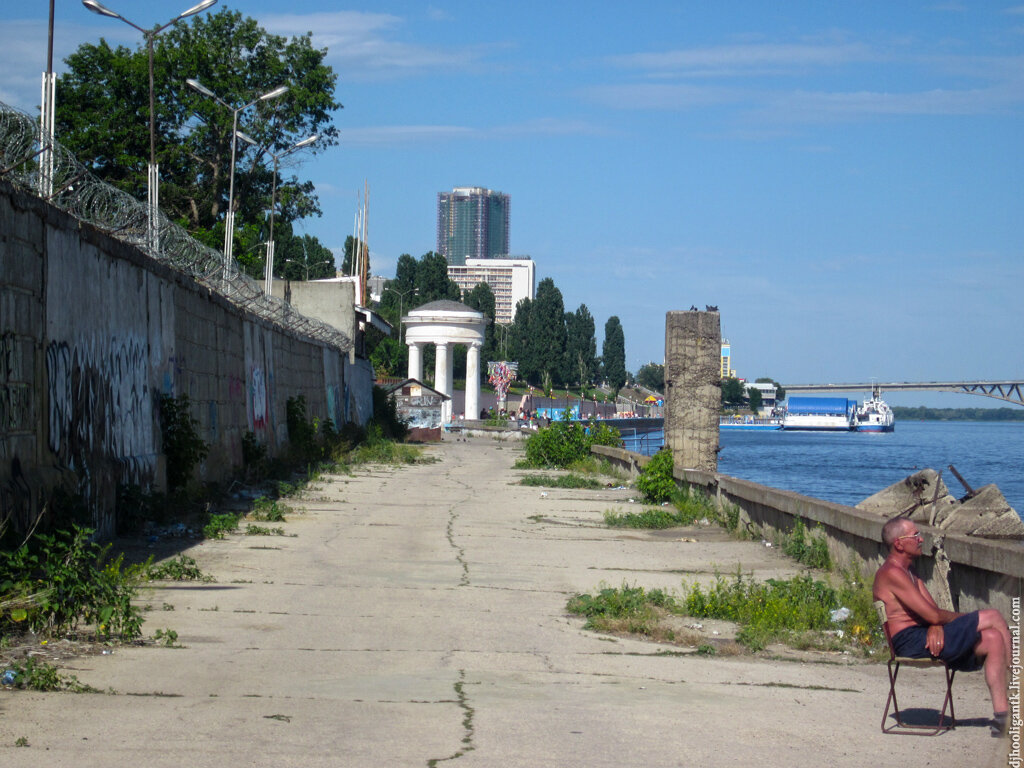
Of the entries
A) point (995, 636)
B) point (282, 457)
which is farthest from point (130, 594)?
point (282, 457)

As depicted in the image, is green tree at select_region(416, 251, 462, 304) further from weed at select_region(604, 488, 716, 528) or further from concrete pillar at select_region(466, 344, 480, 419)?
weed at select_region(604, 488, 716, 528)

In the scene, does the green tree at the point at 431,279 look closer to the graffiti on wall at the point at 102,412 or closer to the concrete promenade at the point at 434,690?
the graffiti on wall at the point at 102,412

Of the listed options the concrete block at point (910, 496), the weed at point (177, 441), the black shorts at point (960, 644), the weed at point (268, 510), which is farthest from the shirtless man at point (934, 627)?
the weed at point (268, 510)

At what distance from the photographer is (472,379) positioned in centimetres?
8556

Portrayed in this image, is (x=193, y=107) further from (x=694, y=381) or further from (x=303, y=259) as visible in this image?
(x=303, y=259)

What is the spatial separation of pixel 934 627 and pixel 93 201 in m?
9.26

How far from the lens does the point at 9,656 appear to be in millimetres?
6492

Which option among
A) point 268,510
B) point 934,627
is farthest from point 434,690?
point 268,510

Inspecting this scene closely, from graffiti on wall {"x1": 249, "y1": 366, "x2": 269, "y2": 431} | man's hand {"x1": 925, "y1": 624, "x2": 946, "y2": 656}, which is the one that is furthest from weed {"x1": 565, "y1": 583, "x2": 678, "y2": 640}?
graffiti on wall {"x1": 249, "y1": 366, "x2": 269, "y2": 431}

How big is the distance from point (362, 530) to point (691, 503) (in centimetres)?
572

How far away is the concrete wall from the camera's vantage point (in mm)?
9156

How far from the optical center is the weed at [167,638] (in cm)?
721

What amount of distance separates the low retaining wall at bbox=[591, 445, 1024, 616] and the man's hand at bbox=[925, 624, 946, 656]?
1934 millimetres

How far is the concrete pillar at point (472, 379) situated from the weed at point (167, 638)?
248 feet
